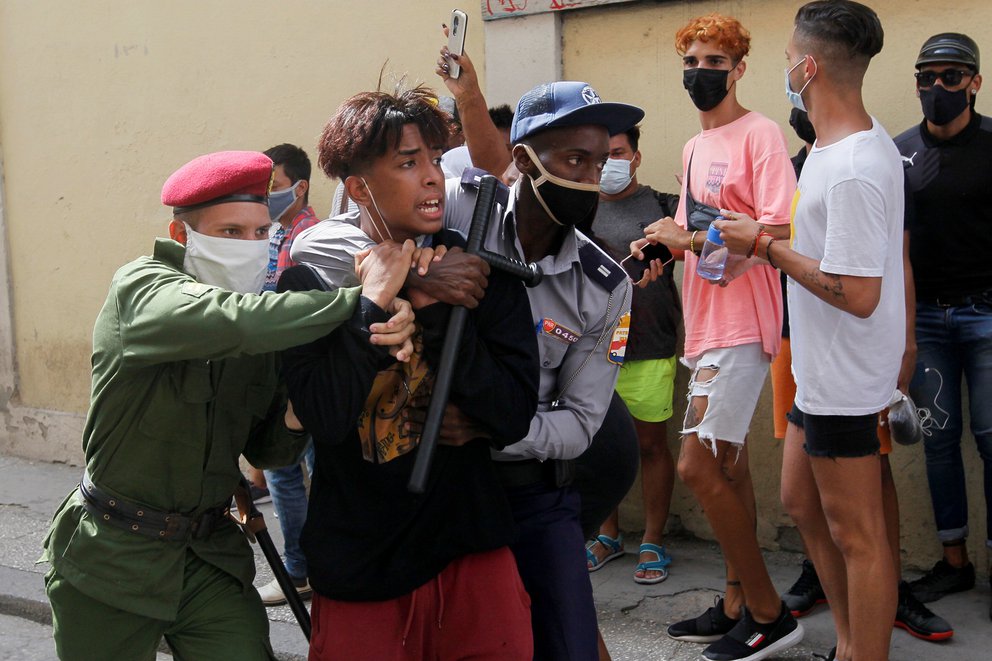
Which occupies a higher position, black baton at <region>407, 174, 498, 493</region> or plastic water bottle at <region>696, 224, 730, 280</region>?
plastic water bottle at <region>696, 224, 730, 280</region>

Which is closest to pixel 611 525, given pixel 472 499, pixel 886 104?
pixel 886 104

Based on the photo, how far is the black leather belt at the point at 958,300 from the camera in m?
4.40

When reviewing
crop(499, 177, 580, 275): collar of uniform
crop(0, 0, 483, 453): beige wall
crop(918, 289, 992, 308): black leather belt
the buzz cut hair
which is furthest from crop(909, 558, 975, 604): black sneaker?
crop(0, 0, 483, 453): beige wall

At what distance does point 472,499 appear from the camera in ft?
8.76

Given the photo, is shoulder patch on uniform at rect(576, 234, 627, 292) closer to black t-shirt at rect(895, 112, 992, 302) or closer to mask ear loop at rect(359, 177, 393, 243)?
mask ear loop at rect(359, 177, 393, 243)

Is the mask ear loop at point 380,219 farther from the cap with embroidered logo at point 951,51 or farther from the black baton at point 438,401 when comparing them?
the cap with embroidered logo at point 951,51

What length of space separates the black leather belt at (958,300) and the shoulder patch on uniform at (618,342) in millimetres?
1993

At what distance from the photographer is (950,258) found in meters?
4.43

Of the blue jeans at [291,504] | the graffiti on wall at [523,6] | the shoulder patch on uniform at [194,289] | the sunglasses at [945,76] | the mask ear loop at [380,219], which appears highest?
the graffiti on wall at [523,6]

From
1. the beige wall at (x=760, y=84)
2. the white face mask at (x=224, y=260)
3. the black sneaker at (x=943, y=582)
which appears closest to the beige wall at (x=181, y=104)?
the beige wall at (x=760, y=84)

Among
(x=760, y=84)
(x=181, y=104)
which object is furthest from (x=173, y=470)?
(x=181, y=104)

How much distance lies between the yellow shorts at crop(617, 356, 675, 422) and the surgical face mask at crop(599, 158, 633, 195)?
0.77m

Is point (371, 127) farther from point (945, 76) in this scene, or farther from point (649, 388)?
point (649, 388)

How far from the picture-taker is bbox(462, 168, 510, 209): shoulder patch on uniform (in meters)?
2.96
